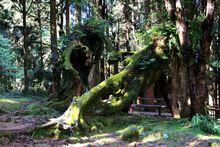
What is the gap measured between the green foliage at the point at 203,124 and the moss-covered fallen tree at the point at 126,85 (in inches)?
104

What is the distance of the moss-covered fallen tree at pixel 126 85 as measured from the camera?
10312mm

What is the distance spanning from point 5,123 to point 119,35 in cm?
2457

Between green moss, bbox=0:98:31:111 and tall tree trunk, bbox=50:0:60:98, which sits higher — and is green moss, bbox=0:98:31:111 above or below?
below

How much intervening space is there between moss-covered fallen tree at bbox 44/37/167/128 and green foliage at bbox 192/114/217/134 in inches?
104

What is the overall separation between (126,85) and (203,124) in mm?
3370

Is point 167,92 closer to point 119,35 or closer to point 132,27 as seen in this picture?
point 132,27

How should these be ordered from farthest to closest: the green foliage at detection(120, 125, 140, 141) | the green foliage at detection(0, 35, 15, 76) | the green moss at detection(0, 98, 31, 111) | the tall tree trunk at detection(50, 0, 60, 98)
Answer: the green foliage at detection(0, 35, 15, 76)
the green moss at detection(0, 98, 31, 111)
the tall tree trunk at detection(50, 0, 60, 98)
the green foliage at detection(120, 125, 140, 141)

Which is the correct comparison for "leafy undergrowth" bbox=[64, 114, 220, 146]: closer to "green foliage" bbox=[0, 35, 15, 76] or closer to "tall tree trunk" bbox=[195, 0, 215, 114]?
"tall tree trunk" bbox=[195, 0, 215, 114]

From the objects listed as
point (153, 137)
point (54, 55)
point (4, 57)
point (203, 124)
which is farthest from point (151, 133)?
point (4, 57)

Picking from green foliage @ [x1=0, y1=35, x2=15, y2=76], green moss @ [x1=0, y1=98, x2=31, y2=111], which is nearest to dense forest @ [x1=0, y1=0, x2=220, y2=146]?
green moss @ [x1=0, y1=98, x2=31, y2=111]

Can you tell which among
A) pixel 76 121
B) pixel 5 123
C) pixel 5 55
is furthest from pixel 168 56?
pixel 5 55

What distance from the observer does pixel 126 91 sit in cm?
1154

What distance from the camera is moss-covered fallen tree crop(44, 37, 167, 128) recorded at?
1031cm

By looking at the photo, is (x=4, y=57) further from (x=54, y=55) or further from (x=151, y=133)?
(x=151, y=133)
